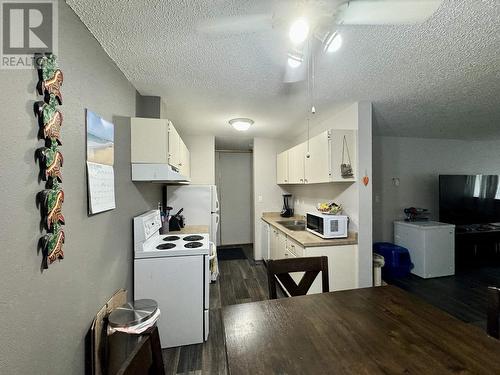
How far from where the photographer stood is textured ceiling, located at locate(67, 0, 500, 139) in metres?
1.20

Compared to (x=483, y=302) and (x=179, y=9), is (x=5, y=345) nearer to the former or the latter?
(x=179, y=9)

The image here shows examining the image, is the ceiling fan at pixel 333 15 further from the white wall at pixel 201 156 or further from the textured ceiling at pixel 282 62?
the white wall at pixel 201 156

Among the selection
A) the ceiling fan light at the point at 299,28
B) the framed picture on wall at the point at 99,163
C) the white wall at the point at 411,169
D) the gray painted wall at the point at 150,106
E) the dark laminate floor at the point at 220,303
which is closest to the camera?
the ceiling fan light at the point at 299,28

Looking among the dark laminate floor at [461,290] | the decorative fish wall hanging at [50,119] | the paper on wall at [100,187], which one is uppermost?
the decorative fish wall hanging at [50,119]

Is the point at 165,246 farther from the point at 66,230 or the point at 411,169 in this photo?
the point at 411,169

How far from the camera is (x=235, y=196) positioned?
527cm

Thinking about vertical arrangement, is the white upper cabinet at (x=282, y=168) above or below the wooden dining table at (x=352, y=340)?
above

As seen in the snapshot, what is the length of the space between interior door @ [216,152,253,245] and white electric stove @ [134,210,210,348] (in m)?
3.17

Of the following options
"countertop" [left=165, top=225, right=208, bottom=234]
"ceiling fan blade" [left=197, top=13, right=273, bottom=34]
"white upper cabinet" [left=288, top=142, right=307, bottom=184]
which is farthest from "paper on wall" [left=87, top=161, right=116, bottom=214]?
"white upper cabinet" [left=288, top=142, right=307, bottom=184]

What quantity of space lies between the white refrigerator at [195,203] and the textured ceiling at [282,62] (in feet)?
3.71

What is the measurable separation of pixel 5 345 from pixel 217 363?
1.46 meters

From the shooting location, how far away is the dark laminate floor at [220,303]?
174 cm

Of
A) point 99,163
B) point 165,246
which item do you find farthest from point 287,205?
point 99,163

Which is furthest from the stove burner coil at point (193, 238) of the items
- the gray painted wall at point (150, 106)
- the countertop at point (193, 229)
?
the gray painted wall at point (150, 106)
